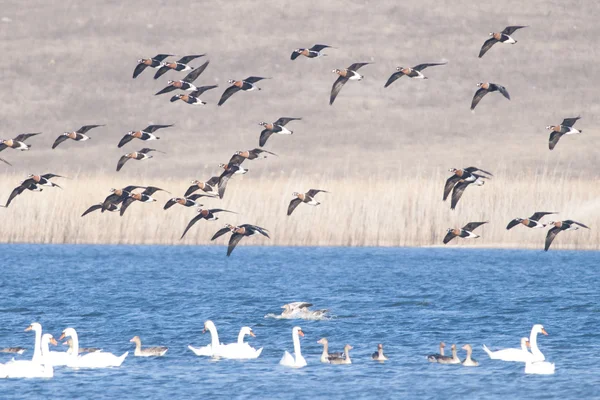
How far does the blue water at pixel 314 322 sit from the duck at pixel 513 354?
0.26 metres

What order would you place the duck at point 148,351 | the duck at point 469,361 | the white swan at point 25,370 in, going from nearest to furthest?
the white swan at point 25,370, the duck at point 469,361, the duck at point 148,351

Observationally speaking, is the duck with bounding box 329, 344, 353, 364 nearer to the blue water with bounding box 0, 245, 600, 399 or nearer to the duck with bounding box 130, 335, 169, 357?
the blue water with bounding box 0, 245, 600, 399

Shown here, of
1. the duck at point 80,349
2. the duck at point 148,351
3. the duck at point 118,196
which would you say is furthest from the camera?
the duck at point 118,196

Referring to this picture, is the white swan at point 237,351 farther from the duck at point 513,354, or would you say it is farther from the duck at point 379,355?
the duck at point 513,354

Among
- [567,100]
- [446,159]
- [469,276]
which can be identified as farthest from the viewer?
[567,100]

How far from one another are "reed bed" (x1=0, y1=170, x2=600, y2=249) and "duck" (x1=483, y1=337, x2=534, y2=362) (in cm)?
2440

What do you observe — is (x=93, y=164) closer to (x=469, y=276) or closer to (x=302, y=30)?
(x=302, y=30)

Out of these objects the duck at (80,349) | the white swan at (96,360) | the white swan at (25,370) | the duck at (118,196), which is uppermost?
the duck at (118,196)

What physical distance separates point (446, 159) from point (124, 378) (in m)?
64.9

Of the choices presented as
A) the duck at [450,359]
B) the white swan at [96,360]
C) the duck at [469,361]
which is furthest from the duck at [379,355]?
the white swan at [96,360]

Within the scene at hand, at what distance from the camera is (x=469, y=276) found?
46.0m

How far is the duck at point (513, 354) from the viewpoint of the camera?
26391 millimetres

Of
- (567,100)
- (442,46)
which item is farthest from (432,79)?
(567,100)

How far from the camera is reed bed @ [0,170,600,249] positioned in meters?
52.1
